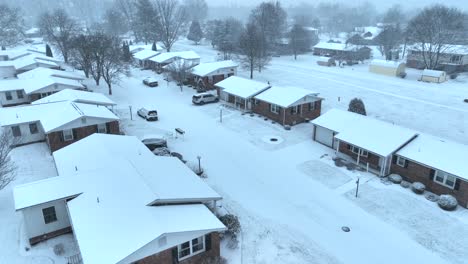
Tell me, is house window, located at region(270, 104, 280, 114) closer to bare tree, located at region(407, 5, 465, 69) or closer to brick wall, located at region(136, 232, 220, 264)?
brick wall, located at region(136, 232, 220, 264)

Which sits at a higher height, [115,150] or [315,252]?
[115,150]

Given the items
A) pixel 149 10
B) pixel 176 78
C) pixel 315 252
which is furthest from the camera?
pixel 149 10

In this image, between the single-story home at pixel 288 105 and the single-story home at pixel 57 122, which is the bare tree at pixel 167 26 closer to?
the single-story home at pixel 288 105

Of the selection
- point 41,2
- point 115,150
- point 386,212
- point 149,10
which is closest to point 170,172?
point 115,150

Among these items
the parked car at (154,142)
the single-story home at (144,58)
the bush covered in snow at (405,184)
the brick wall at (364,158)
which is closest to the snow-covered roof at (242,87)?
the parked car at (154,142)

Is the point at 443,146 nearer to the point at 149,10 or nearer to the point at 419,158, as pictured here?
the point at 419,158

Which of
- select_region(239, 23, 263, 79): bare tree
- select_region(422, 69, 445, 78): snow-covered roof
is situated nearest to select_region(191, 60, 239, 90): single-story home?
select_region(239, 23, 263, 79): bare tree
